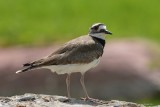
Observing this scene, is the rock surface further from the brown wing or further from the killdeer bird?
the brown wing

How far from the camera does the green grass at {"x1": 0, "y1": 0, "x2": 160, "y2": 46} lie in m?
27.0

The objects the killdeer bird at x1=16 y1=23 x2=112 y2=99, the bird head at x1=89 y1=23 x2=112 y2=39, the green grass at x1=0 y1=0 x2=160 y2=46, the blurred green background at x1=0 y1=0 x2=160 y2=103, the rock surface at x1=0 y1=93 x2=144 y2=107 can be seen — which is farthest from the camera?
the green grass at x1=0 y1=0 x2=160 y2=46

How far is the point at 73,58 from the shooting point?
16203 mm

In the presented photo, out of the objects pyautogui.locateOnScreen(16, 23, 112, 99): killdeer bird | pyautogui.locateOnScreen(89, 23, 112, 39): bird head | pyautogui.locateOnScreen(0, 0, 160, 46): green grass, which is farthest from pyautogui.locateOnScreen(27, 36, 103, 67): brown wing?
pyautogui.locateOnScreen(0, 0, 160, 46): green grass

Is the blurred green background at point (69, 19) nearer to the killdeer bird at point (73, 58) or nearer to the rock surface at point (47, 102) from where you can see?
the killdeer bird at point (73, 58)

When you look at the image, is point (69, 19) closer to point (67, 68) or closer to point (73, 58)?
point (73, 58)

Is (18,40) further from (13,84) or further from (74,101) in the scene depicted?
(74,101)

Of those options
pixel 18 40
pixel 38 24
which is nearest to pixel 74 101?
pixel 18 40

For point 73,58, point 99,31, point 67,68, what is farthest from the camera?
point 99,31

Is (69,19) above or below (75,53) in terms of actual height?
above

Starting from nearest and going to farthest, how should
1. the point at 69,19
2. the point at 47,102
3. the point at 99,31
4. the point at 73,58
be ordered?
the point at 47,102 → the point at 73,58 → the point at 99,31 → the point at 69,19

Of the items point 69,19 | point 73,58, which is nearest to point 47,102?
point 73,58

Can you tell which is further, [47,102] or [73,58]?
[73,58]

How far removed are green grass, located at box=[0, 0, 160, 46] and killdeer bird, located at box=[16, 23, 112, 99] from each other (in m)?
8.93
